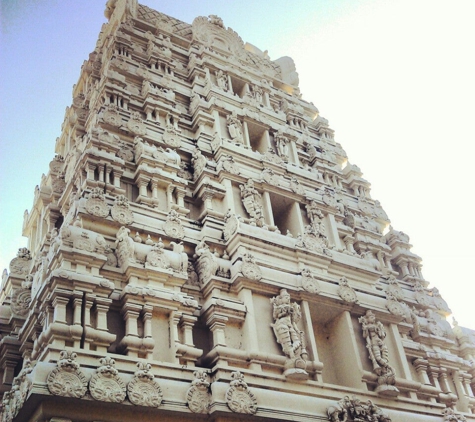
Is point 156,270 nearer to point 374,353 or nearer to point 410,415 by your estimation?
point 374,353

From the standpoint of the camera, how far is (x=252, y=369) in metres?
11.4

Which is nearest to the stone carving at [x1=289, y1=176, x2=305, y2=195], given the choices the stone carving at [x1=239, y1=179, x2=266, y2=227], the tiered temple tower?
the tiered temple tower

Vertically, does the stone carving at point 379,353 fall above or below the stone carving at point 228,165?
below

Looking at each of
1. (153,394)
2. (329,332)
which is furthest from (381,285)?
(153,394)

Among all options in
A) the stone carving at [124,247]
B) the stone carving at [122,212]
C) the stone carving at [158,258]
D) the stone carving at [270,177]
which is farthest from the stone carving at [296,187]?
the stone carving at [124,247]

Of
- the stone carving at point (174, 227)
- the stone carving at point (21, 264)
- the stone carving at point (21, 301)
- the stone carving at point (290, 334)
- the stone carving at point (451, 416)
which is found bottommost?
the stone carving at point (451, 416)

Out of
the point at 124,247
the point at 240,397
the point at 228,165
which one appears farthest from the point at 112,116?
the point at 240,397

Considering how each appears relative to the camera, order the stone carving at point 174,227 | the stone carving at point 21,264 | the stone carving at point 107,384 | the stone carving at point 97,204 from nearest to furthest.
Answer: the stone carving at point 107,384 → the stone carving at point 97,204 → the stone carving at point 174,227 → the stone carving at point 21,264

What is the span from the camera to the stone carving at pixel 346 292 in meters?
13.9

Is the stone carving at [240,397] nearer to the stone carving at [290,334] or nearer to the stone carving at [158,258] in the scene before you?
the stone carving at [290,334]

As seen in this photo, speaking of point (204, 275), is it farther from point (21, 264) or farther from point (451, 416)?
point (451, 416)

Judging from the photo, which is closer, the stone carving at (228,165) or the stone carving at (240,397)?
the stone carving at (240,397)

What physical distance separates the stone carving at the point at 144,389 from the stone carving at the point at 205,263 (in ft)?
10.6

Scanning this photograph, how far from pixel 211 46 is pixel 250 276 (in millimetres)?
12042
